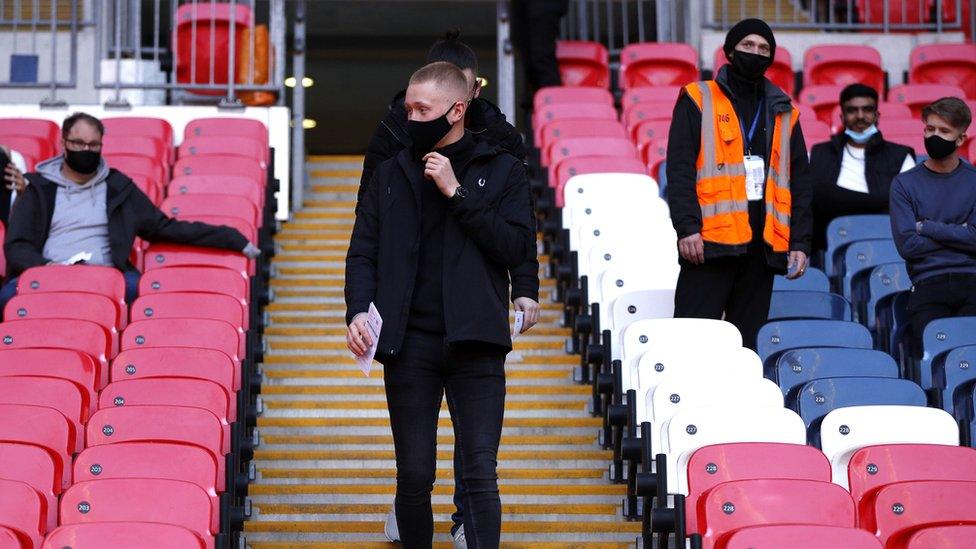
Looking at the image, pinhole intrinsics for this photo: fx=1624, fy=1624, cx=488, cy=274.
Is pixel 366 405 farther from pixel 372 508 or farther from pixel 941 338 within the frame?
pixel 941 338

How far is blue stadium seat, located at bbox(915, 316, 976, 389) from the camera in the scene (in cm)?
607

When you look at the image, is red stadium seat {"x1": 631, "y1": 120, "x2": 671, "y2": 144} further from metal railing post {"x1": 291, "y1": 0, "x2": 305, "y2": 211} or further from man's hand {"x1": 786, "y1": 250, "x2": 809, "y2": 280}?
man's hand {"x1": 786, "y1": 250, "x2": 809, "y2": 280}

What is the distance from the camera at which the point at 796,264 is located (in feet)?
19.3

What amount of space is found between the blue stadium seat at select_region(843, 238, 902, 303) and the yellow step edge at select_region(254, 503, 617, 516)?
175 cm

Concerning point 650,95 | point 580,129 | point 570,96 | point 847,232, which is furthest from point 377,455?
point 650,95

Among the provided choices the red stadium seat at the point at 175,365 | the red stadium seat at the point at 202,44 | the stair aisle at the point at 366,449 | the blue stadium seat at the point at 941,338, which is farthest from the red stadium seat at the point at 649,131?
the red stadium seat at the point at 175,365

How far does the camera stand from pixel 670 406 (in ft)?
17.5

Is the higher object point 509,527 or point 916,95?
point 916,95

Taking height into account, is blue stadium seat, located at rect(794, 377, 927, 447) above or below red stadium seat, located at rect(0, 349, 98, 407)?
below

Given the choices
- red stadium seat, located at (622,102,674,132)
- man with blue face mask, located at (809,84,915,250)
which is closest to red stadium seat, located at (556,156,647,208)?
red stadium seat, located at (622,102,674,132)

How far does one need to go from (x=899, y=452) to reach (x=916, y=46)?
6382 mm

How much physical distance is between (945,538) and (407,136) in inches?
77.5

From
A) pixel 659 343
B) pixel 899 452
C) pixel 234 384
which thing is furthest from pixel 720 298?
pixel 234 384

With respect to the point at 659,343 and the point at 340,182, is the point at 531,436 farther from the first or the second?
the point at 340,182
